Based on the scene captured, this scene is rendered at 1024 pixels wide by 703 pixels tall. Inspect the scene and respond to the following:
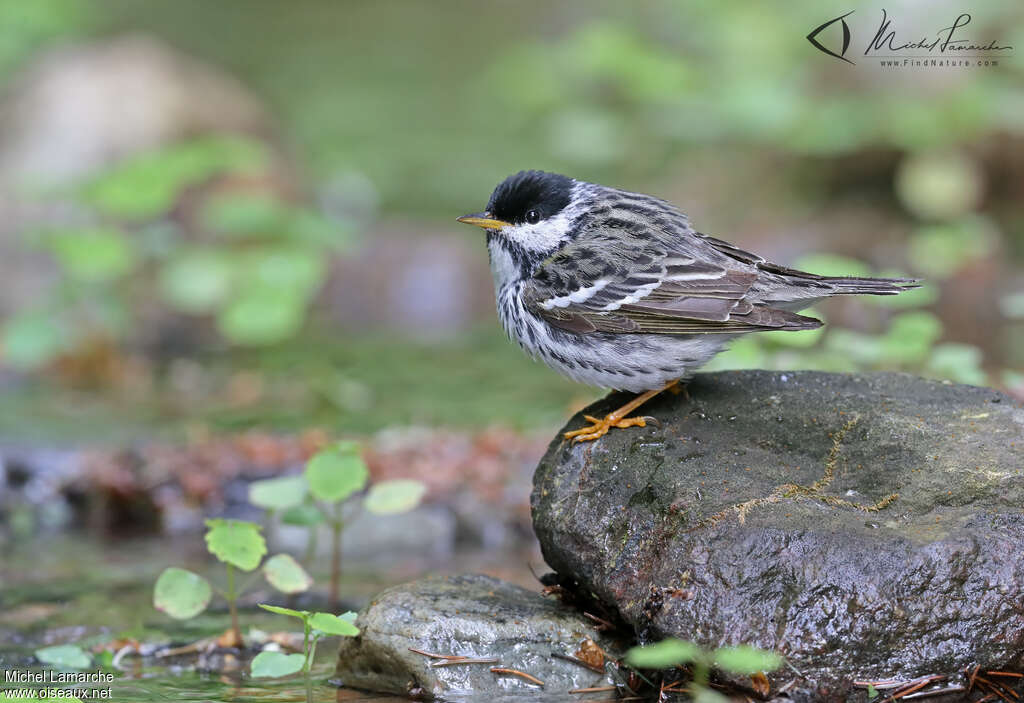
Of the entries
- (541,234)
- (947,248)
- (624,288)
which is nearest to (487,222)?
(541,234)

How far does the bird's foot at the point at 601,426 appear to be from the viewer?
4.78 m

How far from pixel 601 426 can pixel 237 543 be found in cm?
156

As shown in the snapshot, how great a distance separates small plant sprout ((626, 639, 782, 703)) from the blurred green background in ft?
9.43

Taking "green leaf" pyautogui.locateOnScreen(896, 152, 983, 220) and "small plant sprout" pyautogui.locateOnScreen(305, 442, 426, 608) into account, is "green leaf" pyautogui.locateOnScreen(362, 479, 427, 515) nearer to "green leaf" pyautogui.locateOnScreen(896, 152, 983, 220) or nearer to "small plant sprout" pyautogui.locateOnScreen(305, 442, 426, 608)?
"small plant sprout" pyautogui.locateOnScreen(305, 442, 426, 608)

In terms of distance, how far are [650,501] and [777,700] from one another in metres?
0.85

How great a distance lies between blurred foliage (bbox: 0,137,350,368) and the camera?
9.21 metres

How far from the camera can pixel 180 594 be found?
4980 millimetres

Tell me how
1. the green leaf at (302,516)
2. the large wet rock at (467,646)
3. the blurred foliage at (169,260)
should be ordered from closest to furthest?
1. the large wet rock at (467,646)
2. the green leaf at (302,516)
3. the blurred foliage at (169,260)

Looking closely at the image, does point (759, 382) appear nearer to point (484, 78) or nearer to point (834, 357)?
point (834, 357)

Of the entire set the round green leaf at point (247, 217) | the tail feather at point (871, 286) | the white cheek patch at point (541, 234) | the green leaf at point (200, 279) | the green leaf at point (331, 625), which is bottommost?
the green leaf at point (331, 625)

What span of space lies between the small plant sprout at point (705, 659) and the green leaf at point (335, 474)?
183 centimetres

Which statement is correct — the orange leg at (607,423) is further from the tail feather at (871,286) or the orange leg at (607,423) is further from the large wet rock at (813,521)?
the tail feather at (871,286)

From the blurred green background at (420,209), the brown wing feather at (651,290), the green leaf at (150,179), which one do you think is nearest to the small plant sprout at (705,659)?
the brown wing feather at (651,290)

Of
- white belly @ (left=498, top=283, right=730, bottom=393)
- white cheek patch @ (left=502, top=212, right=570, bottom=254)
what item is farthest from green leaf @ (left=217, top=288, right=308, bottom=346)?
white belly @ (left=498, top=283, right=730, bottom=393)
